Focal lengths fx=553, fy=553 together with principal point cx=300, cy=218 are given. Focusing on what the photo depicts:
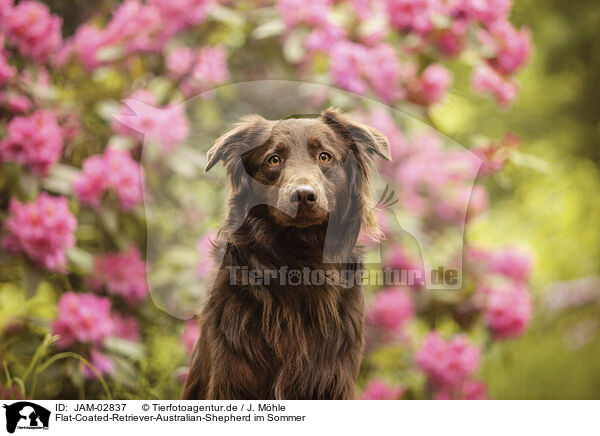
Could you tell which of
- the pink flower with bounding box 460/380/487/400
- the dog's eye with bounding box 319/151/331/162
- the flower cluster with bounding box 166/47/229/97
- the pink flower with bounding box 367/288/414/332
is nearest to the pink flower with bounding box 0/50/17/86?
the flower cluster with bounding box 166/47/229/97

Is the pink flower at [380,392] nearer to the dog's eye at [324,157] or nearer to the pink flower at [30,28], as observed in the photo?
the dog's eye at [324,157]

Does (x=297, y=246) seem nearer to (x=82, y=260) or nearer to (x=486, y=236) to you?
(x=82, y=260)

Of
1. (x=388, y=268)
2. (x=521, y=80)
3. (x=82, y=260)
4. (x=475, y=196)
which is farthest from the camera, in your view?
(x=521, y=80)

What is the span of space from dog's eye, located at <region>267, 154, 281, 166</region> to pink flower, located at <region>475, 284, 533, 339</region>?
3.84 ft

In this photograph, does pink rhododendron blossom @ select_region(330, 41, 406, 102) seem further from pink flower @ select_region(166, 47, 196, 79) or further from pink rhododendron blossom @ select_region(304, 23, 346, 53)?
pink flower @ select_region(166, 47, 196, 79)

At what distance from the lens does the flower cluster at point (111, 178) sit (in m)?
1.65

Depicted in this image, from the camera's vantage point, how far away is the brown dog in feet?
3.30

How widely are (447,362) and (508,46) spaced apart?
1.02 m

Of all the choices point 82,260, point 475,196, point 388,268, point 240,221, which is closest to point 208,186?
point 240,221

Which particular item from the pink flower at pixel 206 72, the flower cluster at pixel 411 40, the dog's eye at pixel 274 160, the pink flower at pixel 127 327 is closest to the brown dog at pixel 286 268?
the dog's eye at pixel 274 160

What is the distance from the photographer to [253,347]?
3.51 ft

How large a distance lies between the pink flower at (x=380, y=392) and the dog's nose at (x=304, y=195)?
1014 millimetres

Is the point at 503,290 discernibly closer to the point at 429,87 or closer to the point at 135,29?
the point at 429,87
